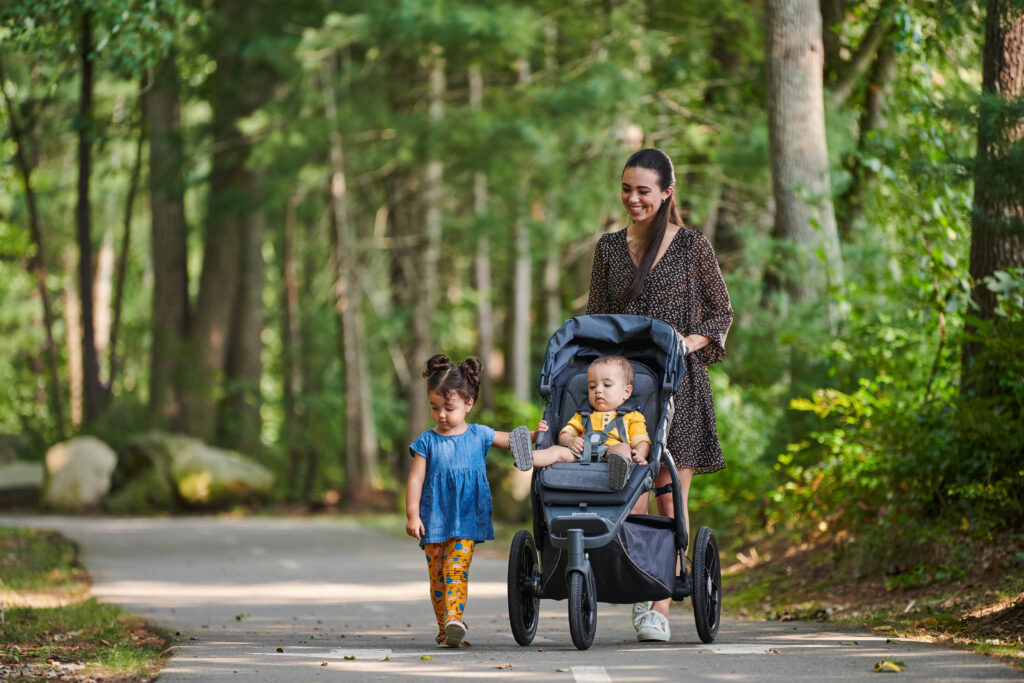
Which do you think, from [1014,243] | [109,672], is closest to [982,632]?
[1014,243]

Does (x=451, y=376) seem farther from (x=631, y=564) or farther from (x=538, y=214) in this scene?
(x=538, y=214)

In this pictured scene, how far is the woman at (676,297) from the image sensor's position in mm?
7227

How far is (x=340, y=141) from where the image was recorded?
25.7 metres

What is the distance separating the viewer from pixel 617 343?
7.13 metres

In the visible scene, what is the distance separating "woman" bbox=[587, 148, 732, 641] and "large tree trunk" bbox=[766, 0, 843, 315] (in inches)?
196

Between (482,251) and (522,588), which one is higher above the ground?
(482,251)

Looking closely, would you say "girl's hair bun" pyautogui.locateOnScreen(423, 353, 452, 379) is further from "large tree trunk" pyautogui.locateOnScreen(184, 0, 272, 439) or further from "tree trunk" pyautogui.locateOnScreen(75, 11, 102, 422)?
"large tree trunk" pyautogui.locateOnScreen(184, 0, 272, 439)

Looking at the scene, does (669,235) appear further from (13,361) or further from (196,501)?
(13,361)

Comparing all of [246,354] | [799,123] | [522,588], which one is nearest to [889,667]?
[522,588]

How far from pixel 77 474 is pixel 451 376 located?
66.3 feet

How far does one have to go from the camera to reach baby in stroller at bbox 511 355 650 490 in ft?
21.5

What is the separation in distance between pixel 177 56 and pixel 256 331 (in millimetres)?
8679

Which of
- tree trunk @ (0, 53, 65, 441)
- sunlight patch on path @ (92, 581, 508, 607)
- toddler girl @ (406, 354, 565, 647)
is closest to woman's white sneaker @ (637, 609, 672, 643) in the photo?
toddler girl @ (406, 354, 565, 647)

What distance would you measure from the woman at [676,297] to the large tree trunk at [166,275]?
843 inches
